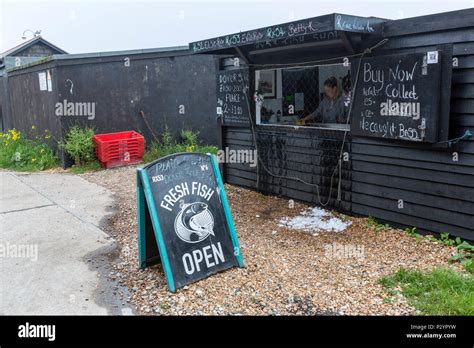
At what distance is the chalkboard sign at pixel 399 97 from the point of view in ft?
15.3

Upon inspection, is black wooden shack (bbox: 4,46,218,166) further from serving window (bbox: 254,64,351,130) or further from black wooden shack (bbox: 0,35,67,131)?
black wooden shack (bbox: 0,35,67,131)

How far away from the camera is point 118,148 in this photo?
1003 cm

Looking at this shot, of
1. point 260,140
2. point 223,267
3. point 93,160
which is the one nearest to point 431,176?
point 223,267

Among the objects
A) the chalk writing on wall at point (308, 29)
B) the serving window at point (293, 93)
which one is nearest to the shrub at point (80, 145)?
the serving window at point (293, 93)

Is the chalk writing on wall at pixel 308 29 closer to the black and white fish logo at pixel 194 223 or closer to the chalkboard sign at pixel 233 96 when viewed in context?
the chalkboard sign at pixel 233 96

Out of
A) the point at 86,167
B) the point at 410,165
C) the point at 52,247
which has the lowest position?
the point at 52,247

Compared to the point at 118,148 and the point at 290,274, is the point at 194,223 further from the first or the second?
the point at 118,148

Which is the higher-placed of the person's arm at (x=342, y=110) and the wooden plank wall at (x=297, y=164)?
the person's arm at (x=342, y=110)

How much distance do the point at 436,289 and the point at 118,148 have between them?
304 inches

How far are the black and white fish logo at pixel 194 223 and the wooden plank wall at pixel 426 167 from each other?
2372 mm

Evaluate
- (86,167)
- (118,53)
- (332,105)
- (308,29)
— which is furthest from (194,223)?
(118,53)

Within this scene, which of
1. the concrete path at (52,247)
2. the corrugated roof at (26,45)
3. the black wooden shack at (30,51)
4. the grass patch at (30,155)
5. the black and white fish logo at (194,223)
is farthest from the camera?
the corrugated roof at (26,45)

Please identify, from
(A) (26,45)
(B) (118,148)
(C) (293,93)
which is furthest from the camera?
(A) (26,45)
